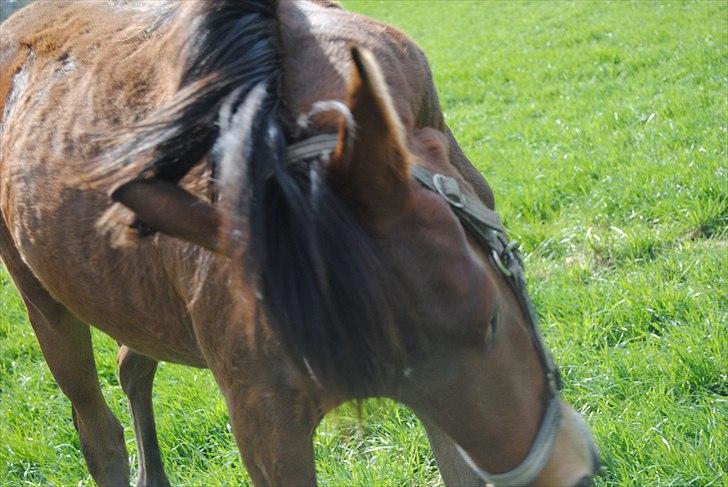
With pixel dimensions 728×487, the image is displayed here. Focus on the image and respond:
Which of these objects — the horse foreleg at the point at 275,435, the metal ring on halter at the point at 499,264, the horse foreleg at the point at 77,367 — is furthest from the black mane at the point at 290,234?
the horse foreleg at the point at 77,367

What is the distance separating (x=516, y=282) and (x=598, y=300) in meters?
2.08

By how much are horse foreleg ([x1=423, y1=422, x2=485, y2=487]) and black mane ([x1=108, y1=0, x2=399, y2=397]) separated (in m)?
0.88

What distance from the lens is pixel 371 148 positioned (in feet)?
5.26

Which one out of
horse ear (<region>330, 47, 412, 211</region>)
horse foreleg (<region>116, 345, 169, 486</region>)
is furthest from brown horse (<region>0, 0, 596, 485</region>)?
horse foreleg (<region>116, 345, 169, 486</region>)

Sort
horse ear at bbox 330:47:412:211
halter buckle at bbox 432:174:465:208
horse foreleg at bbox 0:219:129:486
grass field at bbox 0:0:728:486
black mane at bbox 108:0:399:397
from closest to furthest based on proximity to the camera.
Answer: horse ear at bbox 330:47:412:211 → black mane at bbox 108:0:399:397 → halter buckle at bbox 432:174:465:208 → grass field at bbox 0:0:728:486 → horse foreleg at bbox 0:219:129:486

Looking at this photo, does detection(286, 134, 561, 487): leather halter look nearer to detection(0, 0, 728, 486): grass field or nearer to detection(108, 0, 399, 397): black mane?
detection(108, 0, 399, 397): black mane

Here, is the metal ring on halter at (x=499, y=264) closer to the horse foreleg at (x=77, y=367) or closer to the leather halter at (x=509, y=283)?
the leather halter at (x=509, y=283)

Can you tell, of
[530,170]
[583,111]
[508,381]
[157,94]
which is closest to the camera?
[508,381]

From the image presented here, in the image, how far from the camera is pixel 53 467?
405 cm

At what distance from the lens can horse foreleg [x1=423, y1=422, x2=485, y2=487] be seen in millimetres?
2621

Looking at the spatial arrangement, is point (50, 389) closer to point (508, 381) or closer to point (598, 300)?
point (598, 300)

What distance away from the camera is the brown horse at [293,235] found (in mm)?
1671

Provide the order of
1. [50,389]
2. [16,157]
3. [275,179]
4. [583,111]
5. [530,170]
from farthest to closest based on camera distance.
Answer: [583,111], [530,170], [50,389], [16,157], [275,179]

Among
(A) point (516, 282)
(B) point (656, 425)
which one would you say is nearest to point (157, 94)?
(A) point (516, 282)
